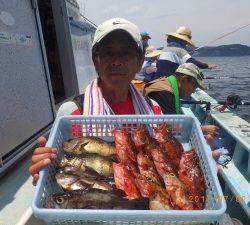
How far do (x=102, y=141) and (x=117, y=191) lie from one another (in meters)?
0.57

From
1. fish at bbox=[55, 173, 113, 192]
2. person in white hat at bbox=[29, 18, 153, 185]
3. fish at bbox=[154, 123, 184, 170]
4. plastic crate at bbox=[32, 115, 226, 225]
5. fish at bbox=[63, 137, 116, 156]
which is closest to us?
plastic crate at bbox=[32, 115, 226, 225]

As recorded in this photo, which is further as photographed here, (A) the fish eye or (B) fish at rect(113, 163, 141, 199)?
(B) fish at rect(113, 163, 141, 199)

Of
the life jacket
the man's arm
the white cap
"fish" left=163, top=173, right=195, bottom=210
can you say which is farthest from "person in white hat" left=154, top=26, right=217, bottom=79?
"fish" left=163, top=173, right=195, bottom=210

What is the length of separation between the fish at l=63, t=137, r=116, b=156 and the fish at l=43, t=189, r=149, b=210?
539mm

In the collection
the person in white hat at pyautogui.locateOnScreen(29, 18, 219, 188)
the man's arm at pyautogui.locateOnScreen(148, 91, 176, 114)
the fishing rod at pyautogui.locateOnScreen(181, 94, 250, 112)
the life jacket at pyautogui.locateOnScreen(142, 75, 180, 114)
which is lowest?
the fishing rod at pyautogui.locateOnScreen(181, 94, 250, 112)

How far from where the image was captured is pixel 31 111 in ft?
13.9

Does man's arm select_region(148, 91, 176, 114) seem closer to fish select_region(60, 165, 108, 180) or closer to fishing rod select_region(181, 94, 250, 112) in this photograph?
fishing rod select_region(181, 94, 250, 112)

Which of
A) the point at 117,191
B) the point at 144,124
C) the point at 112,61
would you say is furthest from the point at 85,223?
the point at 112,61

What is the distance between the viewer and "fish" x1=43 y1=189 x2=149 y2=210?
63.6 inches

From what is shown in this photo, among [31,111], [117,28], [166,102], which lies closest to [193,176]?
[117,28]

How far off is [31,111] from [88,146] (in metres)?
2.22

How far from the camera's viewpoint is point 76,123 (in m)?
2.38

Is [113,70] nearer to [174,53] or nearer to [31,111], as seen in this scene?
[31,111]

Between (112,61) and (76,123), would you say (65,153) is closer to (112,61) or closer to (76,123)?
(76,123)
